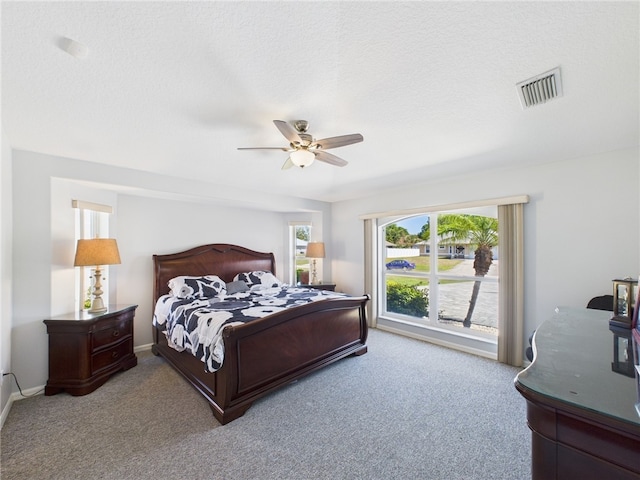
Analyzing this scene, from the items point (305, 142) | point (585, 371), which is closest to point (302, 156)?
point (305, 142)

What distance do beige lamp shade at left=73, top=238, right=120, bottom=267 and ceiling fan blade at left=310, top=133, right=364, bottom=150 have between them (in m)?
2.48

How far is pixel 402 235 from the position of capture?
448cm

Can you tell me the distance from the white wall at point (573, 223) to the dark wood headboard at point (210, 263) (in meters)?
3.52

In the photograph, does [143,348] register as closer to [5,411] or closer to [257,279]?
[5,411]

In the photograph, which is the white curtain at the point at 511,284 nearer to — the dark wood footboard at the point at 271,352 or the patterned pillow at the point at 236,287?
the dark wood footboard at the point at 271,352

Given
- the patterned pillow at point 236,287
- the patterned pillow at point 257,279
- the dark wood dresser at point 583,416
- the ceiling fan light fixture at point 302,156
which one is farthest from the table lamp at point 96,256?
the dark wood dresser at point 583,416

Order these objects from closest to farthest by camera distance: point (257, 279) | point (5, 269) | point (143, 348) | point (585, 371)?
point (585, 371)
point (5, 269)
point (143, 348)
point (257, 279)

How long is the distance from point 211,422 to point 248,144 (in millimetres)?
2395

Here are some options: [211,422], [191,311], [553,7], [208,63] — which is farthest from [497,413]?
[208,63]

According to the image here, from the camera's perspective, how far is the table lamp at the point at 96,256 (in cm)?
265

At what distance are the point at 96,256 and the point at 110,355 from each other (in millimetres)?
1062

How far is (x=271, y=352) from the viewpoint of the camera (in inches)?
97.1

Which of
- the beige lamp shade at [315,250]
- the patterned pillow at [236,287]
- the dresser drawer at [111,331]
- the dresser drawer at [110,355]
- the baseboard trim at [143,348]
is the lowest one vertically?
the baseboard trim at [143,348]

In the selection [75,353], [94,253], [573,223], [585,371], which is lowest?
[75,353]
